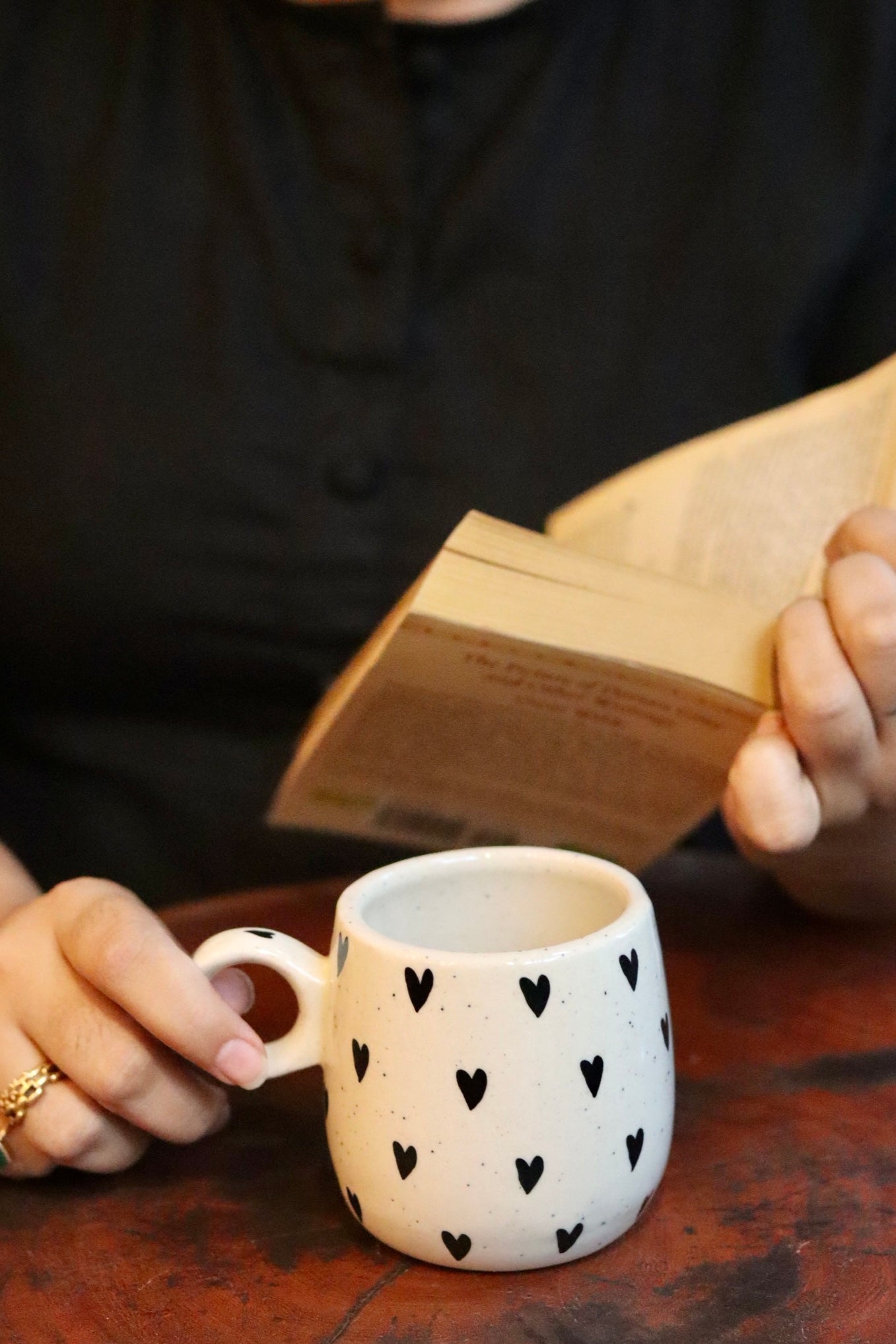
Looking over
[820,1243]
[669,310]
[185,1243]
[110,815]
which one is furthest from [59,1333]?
[669,310]

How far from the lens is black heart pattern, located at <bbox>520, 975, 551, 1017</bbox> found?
365 millimetres

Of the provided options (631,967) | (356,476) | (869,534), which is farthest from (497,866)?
(356,476)

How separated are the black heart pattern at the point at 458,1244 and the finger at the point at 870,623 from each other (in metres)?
0.25

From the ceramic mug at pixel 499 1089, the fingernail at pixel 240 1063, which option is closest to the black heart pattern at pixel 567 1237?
the ceramic mug at pixel 499 1089

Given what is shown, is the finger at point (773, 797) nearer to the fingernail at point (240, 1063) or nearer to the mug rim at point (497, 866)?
the mug rim at point (497, 866)

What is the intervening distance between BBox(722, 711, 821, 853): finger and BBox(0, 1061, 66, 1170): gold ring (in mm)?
267

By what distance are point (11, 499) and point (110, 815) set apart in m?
0.24

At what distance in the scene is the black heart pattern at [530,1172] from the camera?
0.37 m

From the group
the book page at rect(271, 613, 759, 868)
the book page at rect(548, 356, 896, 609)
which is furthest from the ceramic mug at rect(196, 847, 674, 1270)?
the book page at rect(548, 356, 896, 609)

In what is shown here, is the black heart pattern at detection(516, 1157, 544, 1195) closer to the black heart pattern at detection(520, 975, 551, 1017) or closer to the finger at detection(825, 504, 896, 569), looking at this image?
the black heart pattern at detection(520, 975, 551, 1017)

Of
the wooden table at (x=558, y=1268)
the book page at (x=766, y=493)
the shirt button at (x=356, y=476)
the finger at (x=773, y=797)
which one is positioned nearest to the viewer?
the wooden table at (x=558, y=1268)

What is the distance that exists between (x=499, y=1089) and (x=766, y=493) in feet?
1.12

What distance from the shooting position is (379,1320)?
36cm

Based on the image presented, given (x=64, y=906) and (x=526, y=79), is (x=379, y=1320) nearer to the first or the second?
(x=64, y=906)
